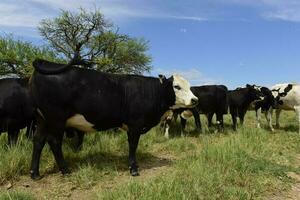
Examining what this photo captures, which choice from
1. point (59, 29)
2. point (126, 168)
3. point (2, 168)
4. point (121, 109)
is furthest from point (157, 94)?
point (59, 29)

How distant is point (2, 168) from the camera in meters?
7.37

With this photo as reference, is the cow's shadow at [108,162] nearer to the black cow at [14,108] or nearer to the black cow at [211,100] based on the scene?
the black cow at [14,108]

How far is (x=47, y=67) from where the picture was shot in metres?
7.50

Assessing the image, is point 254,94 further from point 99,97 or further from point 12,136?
point 12,136

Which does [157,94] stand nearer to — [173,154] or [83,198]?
[173,154]

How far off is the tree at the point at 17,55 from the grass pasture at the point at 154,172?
10984mm

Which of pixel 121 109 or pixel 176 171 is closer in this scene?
pixel 176 171

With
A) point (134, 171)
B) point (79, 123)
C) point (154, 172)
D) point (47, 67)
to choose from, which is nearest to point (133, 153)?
point (134, 171)

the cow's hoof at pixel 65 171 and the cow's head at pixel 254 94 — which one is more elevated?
the cow's head at pixel 254 94

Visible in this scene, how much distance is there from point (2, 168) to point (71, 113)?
143 cm

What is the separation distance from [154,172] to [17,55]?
48.4 feet

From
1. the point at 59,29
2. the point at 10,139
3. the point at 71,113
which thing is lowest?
the point at 10,139

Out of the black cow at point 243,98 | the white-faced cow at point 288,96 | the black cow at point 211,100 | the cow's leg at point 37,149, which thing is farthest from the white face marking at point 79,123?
the white-faced cow at point 288,96

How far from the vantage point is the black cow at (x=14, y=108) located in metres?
8.84
